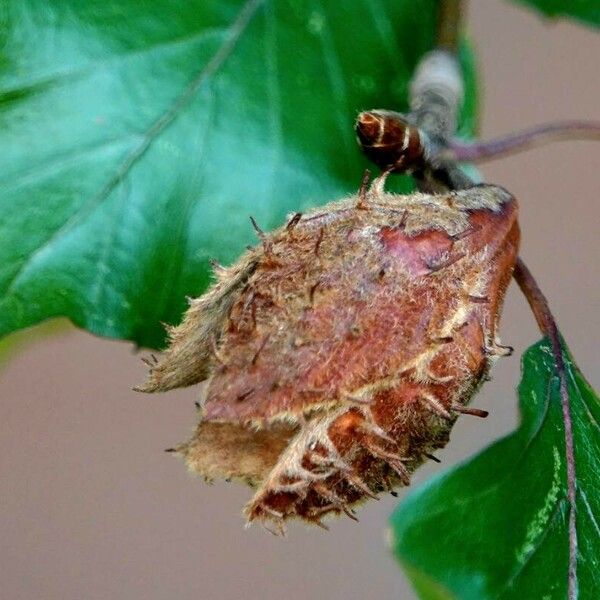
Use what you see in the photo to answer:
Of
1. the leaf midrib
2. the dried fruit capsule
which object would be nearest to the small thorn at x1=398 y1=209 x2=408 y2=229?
the dried fruit capsule

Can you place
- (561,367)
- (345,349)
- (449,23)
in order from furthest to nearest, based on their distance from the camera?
(449,23), (561,367), (345,349)

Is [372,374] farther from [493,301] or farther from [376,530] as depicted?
[376,530]

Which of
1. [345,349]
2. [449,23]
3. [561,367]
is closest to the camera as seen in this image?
[345,349]

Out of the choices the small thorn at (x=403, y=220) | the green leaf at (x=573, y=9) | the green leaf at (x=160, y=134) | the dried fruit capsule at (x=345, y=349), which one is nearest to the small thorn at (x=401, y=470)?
the dried fruit capsule at (x=345, y=349)

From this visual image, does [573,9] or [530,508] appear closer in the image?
[530,508]

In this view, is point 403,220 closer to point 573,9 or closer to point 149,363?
point 149,363

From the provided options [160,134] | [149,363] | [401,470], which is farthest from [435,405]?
[160,134]

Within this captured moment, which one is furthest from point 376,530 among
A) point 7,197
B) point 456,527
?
point 7,197
